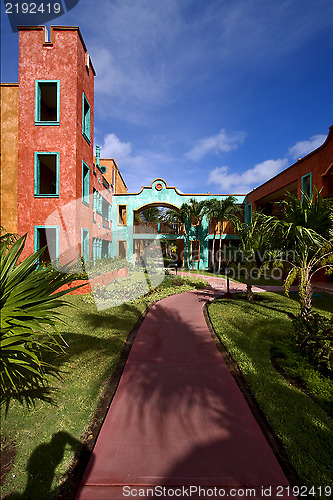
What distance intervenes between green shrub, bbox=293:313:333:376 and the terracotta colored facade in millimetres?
6769

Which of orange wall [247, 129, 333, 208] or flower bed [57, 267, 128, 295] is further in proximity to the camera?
orange wall [247, 129, 333, 208]

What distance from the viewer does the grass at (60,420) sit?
2.40m

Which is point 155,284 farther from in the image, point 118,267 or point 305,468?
point 305,468

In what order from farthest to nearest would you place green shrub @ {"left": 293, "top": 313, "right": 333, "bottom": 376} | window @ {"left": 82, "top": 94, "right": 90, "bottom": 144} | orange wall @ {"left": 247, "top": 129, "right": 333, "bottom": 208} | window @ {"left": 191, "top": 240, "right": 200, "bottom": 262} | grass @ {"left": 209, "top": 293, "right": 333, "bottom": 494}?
window @ {"left": 191, "top": 240, "right": 200, "bottom": 262}, window @ {"left": 82, "top": 94, "right": 90, "bottom": 144}, orange wall @ {"left": 247, "top": 129, "right": 333, "bottom": 208}, green shrub @ {"left": 293, "top": 313, "right": 333, "bottom": 376}, grass @ {"left": 209, "top": 293, "right": 333, "bottom": 494}

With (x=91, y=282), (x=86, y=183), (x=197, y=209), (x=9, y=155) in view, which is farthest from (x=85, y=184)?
(x=197, y=209)

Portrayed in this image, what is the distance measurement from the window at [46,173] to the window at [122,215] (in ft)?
36.1

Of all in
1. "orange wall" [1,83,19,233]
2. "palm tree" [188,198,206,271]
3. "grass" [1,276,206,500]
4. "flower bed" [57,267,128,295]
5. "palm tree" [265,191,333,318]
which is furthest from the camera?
"palm tree" [188,198,206,271]

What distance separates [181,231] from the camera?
88.9ft

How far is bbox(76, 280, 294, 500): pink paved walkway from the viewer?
2.45 metres

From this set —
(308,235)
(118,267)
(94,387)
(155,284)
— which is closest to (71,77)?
(118,267)

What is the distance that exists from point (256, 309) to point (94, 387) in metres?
6.95

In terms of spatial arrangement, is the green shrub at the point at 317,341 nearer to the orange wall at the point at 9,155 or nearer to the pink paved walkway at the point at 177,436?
the pink paved walkway at the point at 177,436

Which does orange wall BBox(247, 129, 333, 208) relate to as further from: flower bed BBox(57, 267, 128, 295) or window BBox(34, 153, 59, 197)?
window BBox(34, 153, 59, 197)

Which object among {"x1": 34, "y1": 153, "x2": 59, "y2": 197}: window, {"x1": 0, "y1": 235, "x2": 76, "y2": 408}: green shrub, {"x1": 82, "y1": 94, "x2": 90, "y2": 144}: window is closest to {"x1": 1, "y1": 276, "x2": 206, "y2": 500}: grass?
{"x1": 0, "y1": 235, "x2": 76, "y2": 408}: green shrub
